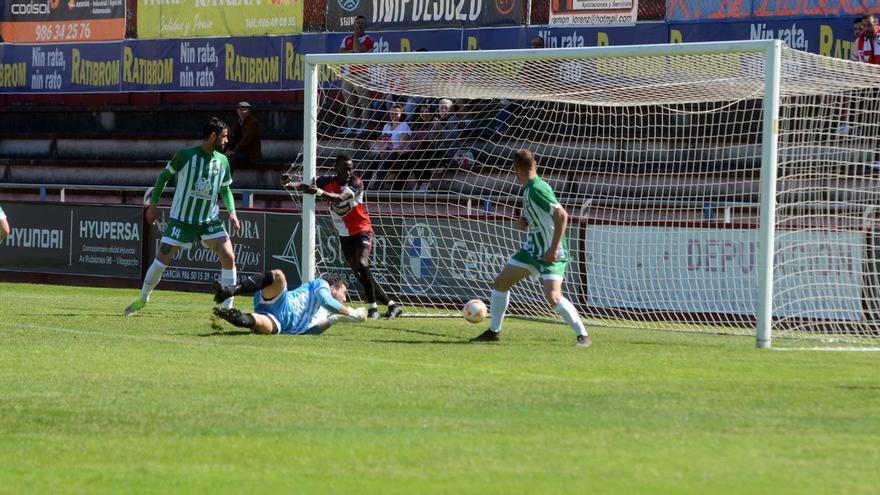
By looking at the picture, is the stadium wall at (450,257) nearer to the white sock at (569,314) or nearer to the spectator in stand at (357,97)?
the spectator in stand at (357,97)

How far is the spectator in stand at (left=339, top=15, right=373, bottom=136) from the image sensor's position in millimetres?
21484

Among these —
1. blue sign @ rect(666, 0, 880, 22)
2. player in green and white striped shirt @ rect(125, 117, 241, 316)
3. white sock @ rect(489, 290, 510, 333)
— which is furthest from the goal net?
white sock @ rect(489, 290, 510, 333)

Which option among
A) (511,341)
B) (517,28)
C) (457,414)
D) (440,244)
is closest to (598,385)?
(457,414)

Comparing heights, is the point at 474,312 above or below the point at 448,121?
below

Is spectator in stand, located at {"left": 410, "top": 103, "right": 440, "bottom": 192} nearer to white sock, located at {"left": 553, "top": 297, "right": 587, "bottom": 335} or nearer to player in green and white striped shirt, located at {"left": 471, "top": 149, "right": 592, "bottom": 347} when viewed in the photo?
player in green and white striped shirt, located at {"left": 471, "top": 149, "right": 592, "bottom": 347}

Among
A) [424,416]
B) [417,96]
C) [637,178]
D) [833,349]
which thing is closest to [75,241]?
[417,96]

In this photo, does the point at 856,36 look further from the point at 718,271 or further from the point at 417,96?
the point at 417,96

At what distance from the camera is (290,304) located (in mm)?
14367

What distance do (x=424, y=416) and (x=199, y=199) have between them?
26.2 feet

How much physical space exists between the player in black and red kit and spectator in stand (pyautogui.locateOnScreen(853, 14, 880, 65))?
22.4 feet

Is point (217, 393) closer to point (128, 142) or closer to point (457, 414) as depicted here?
point (457, 414)

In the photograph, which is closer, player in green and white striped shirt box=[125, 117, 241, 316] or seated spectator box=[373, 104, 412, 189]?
player in green and white striped shirt box=[125, 117, 241, 316]

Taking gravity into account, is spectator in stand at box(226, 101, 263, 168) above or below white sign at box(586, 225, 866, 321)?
above

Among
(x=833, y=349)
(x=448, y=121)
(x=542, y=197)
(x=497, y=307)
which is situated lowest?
(x=833, y=349)
